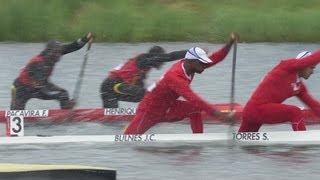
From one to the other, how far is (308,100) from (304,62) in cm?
71

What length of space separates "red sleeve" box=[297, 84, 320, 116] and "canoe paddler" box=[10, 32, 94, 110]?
335 cm

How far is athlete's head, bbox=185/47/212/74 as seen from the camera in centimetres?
1052

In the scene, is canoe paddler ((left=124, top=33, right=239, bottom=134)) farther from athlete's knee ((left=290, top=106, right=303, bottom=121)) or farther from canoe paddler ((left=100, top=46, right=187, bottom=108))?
canoe paddler ((left=100, top=46, right=187, bottom=108))

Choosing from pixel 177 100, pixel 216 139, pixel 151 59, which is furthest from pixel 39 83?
pixel 216 139

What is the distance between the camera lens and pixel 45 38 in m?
25.0

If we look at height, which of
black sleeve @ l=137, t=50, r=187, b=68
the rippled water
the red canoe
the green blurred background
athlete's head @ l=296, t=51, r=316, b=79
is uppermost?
the green blurred background

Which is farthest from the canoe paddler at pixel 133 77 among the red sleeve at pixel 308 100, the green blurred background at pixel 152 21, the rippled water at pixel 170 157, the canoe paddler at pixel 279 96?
the green blurred background at pixel 152 21

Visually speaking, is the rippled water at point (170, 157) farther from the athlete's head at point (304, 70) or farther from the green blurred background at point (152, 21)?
the green blurred background at point (152, 21)

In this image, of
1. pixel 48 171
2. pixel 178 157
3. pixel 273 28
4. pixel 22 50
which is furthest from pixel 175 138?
pixel 273 28

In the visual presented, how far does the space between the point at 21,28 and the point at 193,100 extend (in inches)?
594

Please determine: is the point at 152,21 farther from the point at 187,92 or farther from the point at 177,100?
the point at 187,92

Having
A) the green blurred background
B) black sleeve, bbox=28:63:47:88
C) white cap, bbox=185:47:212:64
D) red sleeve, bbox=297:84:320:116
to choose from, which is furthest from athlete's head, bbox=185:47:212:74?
the green blurred background

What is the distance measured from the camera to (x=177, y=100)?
10977 millimetres

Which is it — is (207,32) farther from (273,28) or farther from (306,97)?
(306,97)
